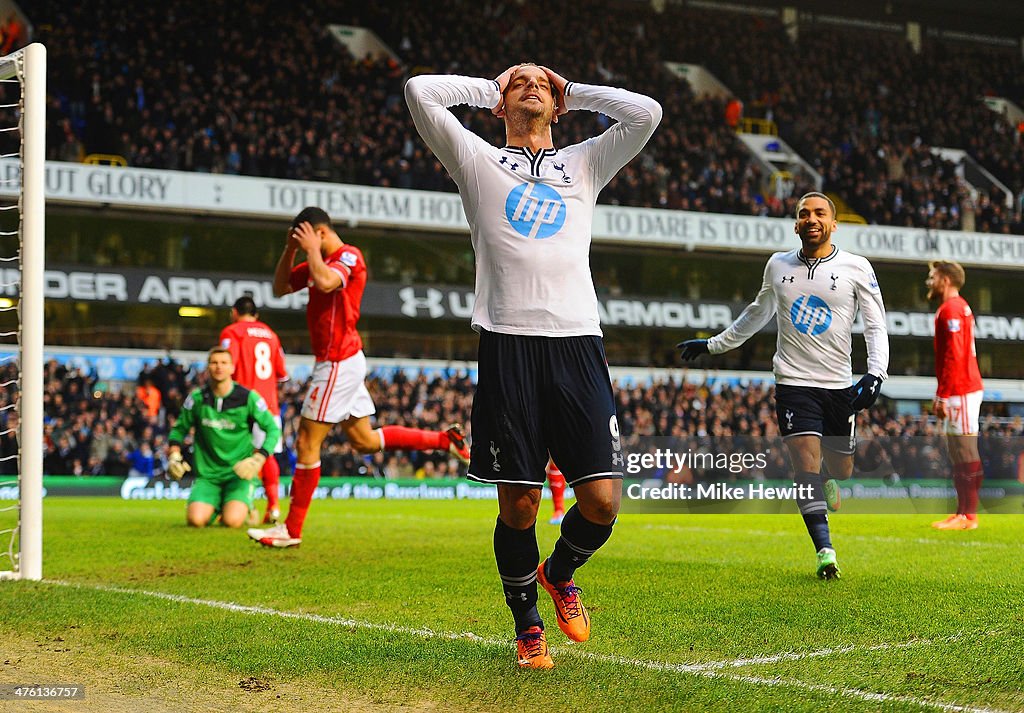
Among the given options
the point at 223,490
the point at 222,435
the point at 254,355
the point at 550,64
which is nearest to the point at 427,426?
the point at 550,64

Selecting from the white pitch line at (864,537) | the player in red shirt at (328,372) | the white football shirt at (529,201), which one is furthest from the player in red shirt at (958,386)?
the white football shirt at (529,201)

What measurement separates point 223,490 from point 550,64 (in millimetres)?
24911

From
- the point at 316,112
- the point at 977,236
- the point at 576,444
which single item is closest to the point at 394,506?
the point at 576,444

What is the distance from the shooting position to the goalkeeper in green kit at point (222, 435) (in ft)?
32.6

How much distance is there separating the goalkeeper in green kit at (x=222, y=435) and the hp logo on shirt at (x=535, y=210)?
589 cm

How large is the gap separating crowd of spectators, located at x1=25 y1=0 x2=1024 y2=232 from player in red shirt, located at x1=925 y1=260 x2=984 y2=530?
731 inches

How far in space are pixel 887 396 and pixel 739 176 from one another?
757cm

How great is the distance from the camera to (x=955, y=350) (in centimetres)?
1056

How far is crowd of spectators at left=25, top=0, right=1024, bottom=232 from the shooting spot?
2658cm

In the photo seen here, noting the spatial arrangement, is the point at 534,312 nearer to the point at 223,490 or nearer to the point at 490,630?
the point at 490,630

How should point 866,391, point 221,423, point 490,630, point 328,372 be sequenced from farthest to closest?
point 221,423
point 328,372
point 866,391
point 490,630

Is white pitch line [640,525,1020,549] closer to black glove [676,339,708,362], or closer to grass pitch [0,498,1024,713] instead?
grass pitch [0,498,1024,713]

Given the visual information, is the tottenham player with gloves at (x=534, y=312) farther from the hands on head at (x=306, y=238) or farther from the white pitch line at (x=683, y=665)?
the hands on head at (x=306, y=238)

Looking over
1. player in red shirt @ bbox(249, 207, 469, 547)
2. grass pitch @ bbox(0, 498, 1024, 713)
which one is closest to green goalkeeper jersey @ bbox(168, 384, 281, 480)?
grass pitch @ bbox(0, 498, 1024, 713)
